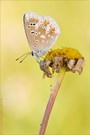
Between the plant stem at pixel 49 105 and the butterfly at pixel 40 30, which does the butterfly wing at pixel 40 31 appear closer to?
the butterfly at pixel 40 30

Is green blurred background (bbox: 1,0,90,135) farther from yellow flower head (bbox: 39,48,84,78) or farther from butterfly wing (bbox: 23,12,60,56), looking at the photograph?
yellow flower head (bbox: 39,48,84,78)

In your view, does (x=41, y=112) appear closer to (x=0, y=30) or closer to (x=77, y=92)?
(x=77, y=92)

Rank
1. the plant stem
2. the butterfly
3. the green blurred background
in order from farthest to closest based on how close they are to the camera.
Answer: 1. the green blurred background
2. the butterfly
3. the plant stem

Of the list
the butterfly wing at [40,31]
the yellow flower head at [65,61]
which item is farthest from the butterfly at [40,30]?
the yellow flower head at [65,61]

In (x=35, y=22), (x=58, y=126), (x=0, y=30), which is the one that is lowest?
(x=58, y=126)

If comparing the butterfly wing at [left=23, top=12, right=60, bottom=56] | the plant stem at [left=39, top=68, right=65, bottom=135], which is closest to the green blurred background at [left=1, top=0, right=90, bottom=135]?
the butterfly wing at [left=23, top=12, right=60, bottom=56]

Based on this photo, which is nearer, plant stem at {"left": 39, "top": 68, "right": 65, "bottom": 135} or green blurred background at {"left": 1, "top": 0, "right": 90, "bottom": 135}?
plant stem at {"left": 39, "top": 68, "right": 65, "bottom": 135}

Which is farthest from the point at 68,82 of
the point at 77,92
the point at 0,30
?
the point at 0,30
